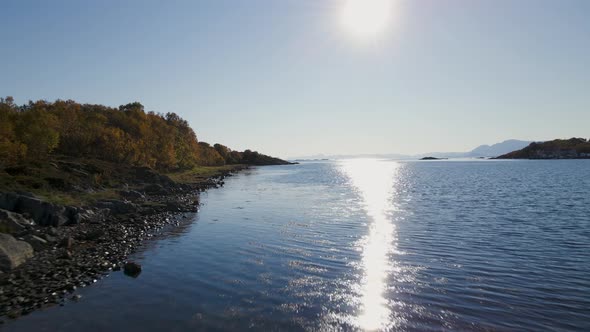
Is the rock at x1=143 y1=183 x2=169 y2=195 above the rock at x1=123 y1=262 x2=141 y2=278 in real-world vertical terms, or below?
above

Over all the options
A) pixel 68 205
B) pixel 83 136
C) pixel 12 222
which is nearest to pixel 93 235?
pixel 12 222

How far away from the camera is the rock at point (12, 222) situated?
23.7 m

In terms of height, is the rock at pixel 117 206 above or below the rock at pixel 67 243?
above

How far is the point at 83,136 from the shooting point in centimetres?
6875

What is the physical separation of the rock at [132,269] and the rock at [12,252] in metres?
5.68

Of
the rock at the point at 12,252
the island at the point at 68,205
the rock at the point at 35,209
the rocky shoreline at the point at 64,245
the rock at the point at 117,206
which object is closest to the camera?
the rocky shoreline at the point at 64,245

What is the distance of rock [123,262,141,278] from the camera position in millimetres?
18438

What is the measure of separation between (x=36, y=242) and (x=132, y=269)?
847cm

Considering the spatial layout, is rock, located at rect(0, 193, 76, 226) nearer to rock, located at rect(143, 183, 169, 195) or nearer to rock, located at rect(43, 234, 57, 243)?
rock, located at rect(43, 234, 57, 243)

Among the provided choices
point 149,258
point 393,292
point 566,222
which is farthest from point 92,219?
point 566,222

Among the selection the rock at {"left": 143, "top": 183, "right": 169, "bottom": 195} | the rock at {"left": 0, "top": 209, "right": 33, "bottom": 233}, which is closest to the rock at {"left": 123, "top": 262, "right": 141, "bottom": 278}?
the rock at {"left": 0, "top": 209, "right": 33, "bottom": 233}

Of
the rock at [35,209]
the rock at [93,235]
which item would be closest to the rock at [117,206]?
the rock at [35,209]

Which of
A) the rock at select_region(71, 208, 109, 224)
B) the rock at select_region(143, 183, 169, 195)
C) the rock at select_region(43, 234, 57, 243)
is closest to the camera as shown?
the rock at select_region(43, 234, 57, 243)

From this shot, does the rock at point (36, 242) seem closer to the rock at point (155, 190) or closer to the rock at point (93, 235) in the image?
the rock at point (93, 235)
